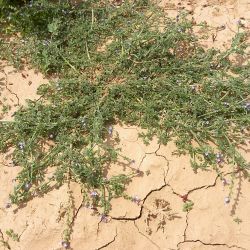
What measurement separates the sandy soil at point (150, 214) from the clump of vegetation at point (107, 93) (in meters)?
0.10

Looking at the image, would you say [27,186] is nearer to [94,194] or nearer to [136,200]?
[94,194]

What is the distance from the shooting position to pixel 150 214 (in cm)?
335

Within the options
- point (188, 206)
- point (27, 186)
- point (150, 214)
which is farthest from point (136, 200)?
point (27, 186)

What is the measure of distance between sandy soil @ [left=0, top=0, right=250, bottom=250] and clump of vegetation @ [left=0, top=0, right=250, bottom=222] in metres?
0.10

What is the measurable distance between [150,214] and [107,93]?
1.21m

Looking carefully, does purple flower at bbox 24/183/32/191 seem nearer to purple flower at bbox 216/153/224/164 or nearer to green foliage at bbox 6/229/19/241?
green foliage at bbox 6/229/19/241

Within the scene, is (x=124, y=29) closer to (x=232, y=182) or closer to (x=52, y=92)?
(x=52, y=92)

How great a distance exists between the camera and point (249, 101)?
149 inches

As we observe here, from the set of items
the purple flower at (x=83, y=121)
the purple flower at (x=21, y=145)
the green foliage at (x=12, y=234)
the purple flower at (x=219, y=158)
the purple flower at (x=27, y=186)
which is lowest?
the green foliage at (x=12, y=234)

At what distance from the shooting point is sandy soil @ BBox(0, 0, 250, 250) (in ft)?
10.6

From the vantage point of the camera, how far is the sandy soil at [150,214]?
323 centimetres

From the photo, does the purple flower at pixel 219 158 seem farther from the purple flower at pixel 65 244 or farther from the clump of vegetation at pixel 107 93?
the purple flower at pixel 65 244

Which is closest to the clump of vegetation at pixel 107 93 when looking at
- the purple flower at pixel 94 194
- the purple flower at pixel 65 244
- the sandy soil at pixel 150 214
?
the purple flower at pixel 94 194

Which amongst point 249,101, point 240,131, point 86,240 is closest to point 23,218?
point 86,240
